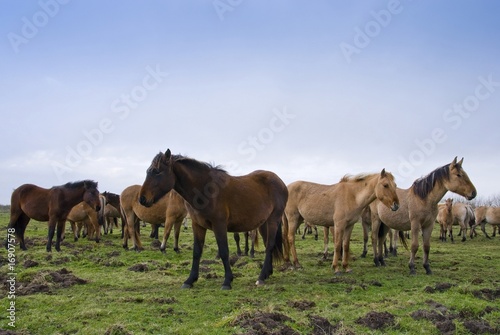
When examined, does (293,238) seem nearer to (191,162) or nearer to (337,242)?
(337,242)

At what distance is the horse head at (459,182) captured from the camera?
1016 centimetres

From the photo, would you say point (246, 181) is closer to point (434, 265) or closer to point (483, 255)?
point (434, 265)

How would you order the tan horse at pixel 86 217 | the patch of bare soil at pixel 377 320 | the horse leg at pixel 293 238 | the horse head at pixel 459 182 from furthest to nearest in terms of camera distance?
the tan horse at pixel 86 217 → the horse leg at pixel 293 238 → the horse head at pixel 459 182 → the patch of bare soil at pixel 377 320

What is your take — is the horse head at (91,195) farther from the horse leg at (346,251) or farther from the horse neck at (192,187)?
the horse leg at (346,251)

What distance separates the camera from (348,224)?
1057 centimetres

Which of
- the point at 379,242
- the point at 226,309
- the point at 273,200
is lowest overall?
the point at 226,309

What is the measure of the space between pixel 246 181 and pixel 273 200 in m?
0.76

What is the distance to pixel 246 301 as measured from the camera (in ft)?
22.1

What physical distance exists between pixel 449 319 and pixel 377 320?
1086 mm

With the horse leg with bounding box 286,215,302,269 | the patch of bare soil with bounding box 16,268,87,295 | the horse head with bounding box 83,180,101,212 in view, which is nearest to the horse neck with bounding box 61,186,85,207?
the horse head with bounding box 83,180,101,212

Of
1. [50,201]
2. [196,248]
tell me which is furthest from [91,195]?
[196,248]

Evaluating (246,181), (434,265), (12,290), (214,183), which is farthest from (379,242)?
(12,290)

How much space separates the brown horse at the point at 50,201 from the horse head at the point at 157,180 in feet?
26.4

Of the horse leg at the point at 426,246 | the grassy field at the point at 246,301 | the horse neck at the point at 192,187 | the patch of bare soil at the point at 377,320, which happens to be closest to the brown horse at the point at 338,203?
the grassy field at the point at 246,301
